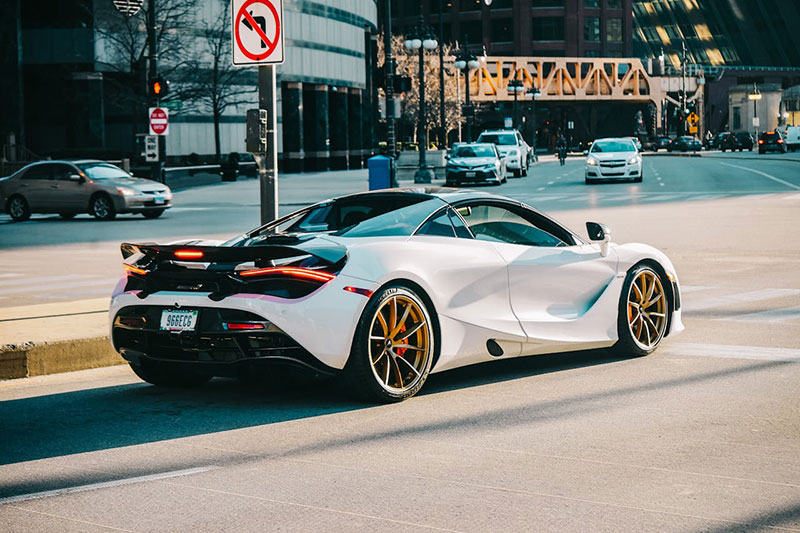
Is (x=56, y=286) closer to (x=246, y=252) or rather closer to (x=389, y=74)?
(x=246, y=252)

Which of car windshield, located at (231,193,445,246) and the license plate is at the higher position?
car windshield, located at (231,193,445,246)

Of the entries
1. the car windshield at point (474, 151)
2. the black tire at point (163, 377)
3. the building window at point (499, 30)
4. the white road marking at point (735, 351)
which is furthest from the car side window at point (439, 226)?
the building window at point (499, 30)

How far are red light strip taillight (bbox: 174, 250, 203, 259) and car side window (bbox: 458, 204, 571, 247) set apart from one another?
212 cm

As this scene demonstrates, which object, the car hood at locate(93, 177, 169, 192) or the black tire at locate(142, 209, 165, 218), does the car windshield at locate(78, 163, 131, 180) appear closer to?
the car hood at locate(93, 177, 169, 192)

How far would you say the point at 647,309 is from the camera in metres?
9.75

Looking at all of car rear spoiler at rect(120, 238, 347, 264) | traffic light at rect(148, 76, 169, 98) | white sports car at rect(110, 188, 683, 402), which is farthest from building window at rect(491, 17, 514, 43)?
car rear spoiler at rect(120, 238, 347, 264)

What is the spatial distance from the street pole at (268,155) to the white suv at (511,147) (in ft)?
136

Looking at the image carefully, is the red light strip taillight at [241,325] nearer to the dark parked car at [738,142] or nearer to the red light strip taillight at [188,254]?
the red light strip taillight at [188,254]

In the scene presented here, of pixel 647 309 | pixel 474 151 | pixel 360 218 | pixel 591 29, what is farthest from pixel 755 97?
pixel 360 218

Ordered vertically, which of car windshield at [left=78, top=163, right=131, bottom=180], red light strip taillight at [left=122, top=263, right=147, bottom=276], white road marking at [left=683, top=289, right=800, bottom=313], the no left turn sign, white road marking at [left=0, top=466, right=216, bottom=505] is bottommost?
white road marking at [left=683, top=289, right=800, bottom=313]

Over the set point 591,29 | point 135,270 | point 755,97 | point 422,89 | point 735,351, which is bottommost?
point 735,351

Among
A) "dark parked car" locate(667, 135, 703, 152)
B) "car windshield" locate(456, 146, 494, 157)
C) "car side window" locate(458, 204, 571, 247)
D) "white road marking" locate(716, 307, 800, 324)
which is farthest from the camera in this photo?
"dark parked car" locate(667, 135, 703, 152)

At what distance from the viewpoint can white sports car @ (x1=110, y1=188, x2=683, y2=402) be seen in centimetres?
743

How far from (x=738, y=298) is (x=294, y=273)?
710 cm
